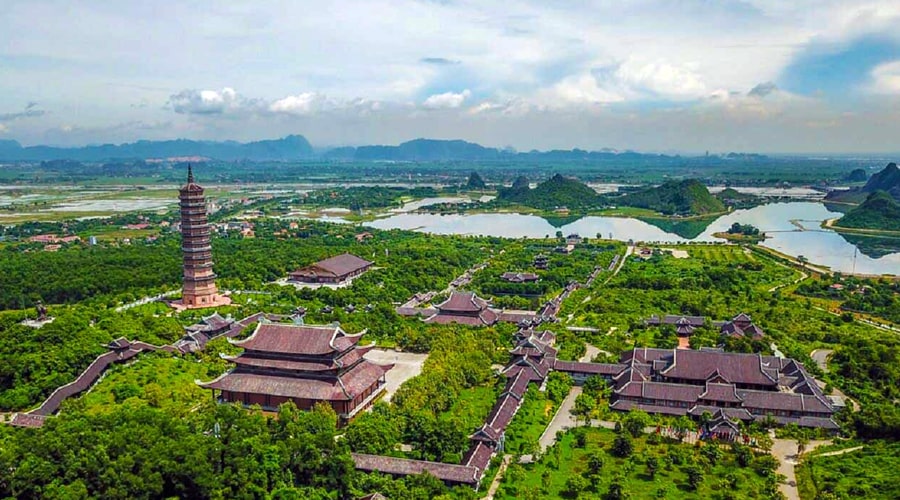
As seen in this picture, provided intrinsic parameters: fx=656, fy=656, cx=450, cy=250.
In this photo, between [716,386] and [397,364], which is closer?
[716,386]

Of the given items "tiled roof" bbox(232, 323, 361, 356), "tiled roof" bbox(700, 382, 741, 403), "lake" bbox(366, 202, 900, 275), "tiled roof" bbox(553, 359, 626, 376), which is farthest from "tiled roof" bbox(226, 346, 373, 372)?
"lake" bbox(366, 202, 900, 275)

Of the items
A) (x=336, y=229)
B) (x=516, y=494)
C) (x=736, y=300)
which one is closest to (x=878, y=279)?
(x=736, y=300)

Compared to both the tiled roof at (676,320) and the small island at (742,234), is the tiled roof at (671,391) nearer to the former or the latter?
the tiled roof at (676,320)

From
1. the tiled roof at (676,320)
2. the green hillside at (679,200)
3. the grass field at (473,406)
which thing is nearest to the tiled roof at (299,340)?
the grass field at (473,406)

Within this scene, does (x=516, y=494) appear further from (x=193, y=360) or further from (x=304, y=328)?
(x=193, y=360)

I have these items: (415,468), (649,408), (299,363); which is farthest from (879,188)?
(415,468)

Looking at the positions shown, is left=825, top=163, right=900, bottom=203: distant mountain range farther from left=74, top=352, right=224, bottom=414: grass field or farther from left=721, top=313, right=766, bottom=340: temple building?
left=74, top=352, right=224, bottom=414: grass field

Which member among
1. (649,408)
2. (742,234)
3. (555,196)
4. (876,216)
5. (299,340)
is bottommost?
(649,408)

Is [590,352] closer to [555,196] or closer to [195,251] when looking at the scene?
[195,251]
